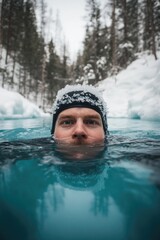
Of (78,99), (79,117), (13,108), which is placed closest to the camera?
(79,117)

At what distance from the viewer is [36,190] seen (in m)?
1.63

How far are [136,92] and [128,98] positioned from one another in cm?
86

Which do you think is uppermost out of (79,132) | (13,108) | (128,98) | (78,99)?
(128,98)

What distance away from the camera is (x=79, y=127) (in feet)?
10.1

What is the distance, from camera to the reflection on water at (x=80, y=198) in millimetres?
1227

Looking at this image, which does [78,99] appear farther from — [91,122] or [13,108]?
[13,108]

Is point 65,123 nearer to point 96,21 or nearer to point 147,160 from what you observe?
point 147,160

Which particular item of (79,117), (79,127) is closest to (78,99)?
(79,117)

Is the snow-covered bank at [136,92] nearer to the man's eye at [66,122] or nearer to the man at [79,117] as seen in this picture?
the man at [79,117]

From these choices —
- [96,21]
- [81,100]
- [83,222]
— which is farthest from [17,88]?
[83,222]

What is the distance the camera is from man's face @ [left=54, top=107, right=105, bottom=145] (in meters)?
3.05

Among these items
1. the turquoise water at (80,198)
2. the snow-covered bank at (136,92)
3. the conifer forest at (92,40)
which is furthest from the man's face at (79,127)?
the conifer forest at (92,40)

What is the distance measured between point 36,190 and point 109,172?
67 cm

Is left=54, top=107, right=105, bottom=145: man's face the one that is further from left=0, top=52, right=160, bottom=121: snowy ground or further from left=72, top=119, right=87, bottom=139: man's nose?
left=0, top=52, right=160, bottom=121: snowy ground
